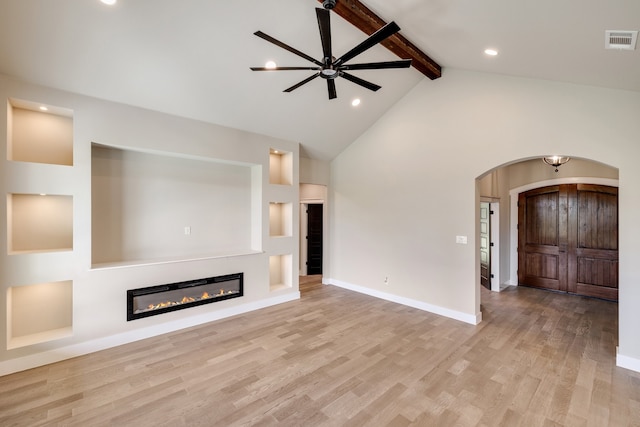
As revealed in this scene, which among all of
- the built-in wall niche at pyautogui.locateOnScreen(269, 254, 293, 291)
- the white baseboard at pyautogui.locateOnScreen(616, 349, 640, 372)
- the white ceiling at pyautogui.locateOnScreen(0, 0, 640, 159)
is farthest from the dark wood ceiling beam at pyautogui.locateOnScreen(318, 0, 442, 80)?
the white baseboard at pyautogui.locateOnScreen(616, 349, 640, 372)

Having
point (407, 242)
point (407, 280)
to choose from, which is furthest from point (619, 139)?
point (407, 280)

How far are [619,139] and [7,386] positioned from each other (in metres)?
7.12

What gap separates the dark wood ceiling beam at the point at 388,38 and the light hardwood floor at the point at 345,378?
3.94 metres

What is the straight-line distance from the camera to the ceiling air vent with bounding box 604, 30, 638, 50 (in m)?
2.21

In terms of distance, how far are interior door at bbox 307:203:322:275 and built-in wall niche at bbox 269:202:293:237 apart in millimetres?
1896

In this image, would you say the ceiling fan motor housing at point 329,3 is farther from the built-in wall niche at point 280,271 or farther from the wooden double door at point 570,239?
the wooden double door at point 570,239

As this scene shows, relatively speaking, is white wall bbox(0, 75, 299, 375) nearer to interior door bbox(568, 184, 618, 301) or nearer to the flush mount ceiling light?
the flush mount ceiling light

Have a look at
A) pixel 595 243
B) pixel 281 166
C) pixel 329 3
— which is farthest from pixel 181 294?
pixel 595 243

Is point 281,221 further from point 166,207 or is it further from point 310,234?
point 166,207

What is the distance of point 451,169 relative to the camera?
4.67 meters

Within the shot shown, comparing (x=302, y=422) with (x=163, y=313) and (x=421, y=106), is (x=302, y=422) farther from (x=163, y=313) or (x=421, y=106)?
(x=421, y=106)

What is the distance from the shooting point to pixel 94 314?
3502mm

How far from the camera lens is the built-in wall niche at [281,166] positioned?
18.5ft

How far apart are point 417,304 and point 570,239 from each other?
3.76 metres
